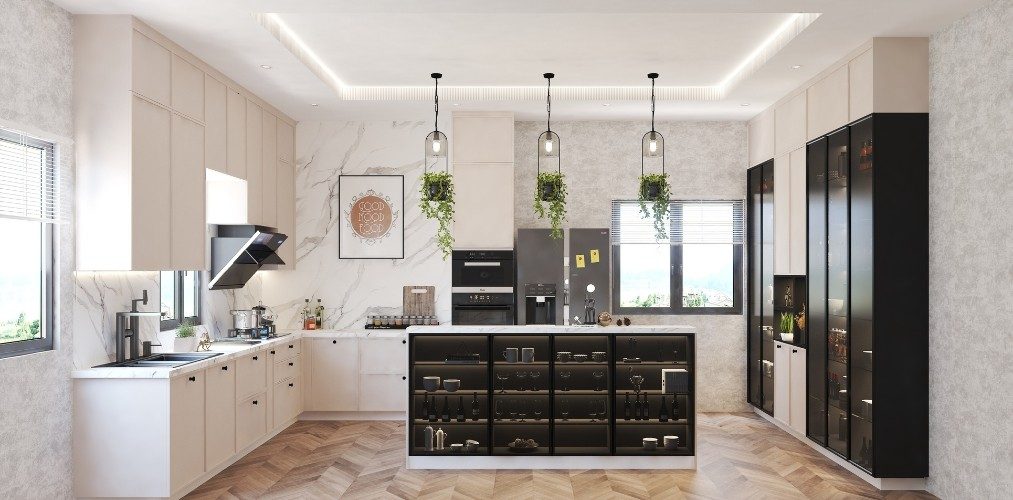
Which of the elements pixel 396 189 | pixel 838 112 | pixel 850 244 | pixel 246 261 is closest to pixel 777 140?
pixel 838 112

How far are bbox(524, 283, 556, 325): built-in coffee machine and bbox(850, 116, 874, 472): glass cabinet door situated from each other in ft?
9.89

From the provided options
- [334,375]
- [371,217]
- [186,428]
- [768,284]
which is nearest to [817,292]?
[768,284]

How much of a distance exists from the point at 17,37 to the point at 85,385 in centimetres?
215

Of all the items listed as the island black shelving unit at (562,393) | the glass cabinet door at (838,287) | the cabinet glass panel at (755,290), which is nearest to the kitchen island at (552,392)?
the island black shelving unit at (562,393)

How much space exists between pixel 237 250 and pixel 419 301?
2.21 m

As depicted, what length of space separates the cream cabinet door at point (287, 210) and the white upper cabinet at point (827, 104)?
5209 mm

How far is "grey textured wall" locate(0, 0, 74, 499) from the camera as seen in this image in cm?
404

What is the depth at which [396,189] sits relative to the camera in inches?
319

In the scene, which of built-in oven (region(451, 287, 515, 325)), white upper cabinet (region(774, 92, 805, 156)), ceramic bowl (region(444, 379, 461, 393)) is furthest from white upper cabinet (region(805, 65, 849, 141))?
ceramic bowl (region(444, 379, 461, 393))

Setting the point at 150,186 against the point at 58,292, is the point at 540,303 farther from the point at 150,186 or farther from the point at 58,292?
the point at 58,292

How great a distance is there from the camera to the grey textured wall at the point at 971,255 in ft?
14.2

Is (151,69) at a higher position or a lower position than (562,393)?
higher

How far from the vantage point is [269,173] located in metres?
7.22

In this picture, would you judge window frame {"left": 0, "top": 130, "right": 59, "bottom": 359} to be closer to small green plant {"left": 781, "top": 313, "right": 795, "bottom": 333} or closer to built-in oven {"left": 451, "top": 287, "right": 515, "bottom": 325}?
built-in oven {"left": 451, "top": 287, "right": 515, "bottom": 325}
